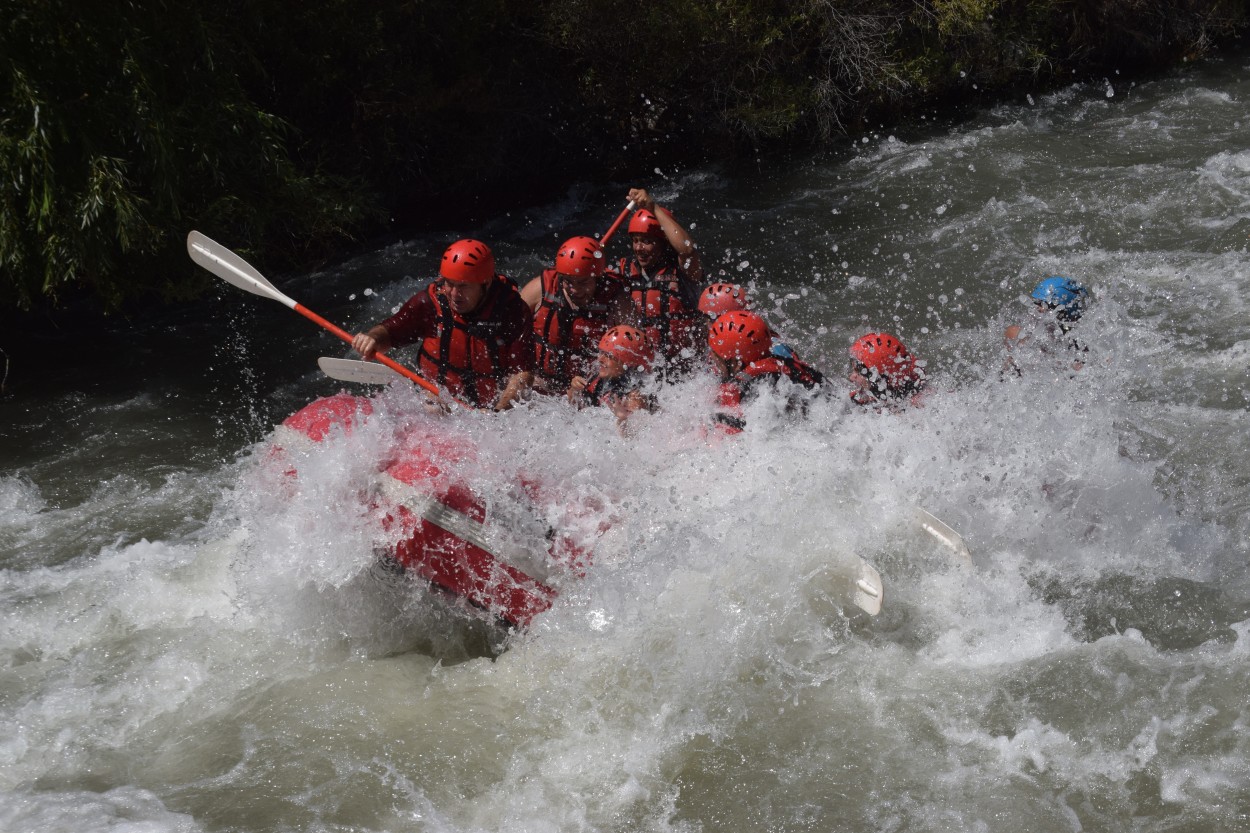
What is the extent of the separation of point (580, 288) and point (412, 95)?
3.97m

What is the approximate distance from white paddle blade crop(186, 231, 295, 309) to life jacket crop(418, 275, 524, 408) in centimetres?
112

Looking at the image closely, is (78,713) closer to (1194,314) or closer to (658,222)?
(658,222)

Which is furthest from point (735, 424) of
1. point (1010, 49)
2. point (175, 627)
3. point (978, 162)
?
point (1010, 49)

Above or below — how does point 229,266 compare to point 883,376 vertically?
above

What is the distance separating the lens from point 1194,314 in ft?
26.2

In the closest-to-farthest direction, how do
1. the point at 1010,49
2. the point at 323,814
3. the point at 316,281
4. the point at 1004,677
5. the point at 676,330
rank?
the point at 323,814 → the point at 1004,677 → the point at 676,330 → the point at 316,281 → the point at 1010,49

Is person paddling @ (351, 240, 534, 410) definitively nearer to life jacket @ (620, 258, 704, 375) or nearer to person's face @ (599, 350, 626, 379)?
person's face @ (599, 350, 626, 379)

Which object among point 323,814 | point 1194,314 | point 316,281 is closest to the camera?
point 323,814

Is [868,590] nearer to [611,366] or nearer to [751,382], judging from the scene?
[751,382]

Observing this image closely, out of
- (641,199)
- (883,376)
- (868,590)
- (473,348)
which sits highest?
(641,199)

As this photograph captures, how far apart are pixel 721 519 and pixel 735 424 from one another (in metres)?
0.47

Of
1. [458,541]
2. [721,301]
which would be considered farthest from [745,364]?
[458,541]

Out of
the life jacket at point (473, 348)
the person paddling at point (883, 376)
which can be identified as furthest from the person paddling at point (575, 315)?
the person paddling at point (883, 376)

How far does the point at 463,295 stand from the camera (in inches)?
219
